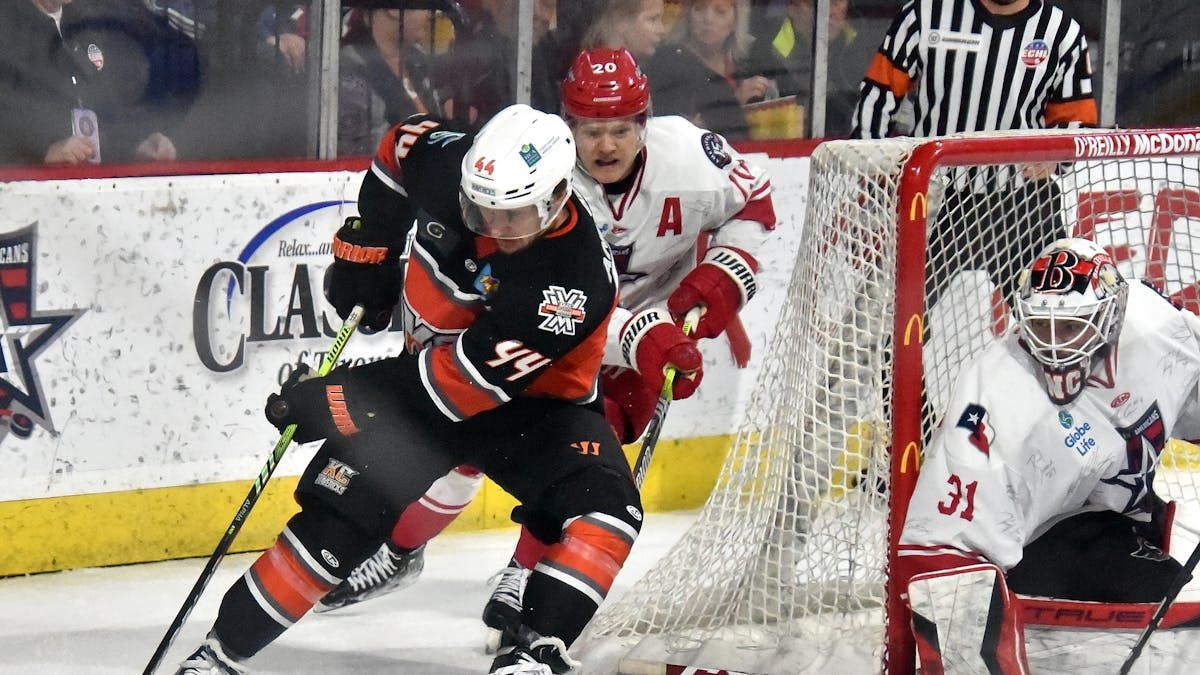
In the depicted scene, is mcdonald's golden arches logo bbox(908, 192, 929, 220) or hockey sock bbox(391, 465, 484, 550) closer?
mcdonald's golden arches logo bbox(908, 192, 929, 220)

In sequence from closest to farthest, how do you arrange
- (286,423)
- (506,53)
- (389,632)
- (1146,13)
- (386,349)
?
1. (286,423)
2. (389,632)
3. (386,349)
4. (506,53)
5. (1146,13)

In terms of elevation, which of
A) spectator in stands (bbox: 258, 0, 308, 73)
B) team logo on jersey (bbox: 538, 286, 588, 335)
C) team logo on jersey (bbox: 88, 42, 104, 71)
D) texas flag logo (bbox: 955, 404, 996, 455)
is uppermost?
spectator in stands (bbox: 258, 0, 308, 73)

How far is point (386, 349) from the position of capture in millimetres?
4156

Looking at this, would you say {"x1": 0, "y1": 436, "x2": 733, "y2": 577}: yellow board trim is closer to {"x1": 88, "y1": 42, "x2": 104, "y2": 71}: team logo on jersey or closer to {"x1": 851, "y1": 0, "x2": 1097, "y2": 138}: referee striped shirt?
{"x1": 88, "y1": 42, "x2": 104, "y2": 71}: team logo on jersey

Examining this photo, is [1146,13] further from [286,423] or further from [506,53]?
[286,423]

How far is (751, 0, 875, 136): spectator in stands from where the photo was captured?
496 cm

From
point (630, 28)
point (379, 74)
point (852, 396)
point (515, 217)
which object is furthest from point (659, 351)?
point (630, 28)

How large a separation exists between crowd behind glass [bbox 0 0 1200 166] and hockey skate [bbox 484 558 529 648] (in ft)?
3.94

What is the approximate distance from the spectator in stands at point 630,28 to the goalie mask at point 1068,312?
1907mm

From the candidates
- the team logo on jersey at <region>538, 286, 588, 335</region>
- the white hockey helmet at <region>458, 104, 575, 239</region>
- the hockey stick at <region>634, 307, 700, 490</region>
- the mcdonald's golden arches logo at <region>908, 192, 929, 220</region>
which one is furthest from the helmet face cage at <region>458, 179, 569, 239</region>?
the hockey stick at <region>634, 307, 700, 490</region>

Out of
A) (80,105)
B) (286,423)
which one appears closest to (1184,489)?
(286,423)

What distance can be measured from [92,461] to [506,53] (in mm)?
1426

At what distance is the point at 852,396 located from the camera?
3207mm

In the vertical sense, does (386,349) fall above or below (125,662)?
above
